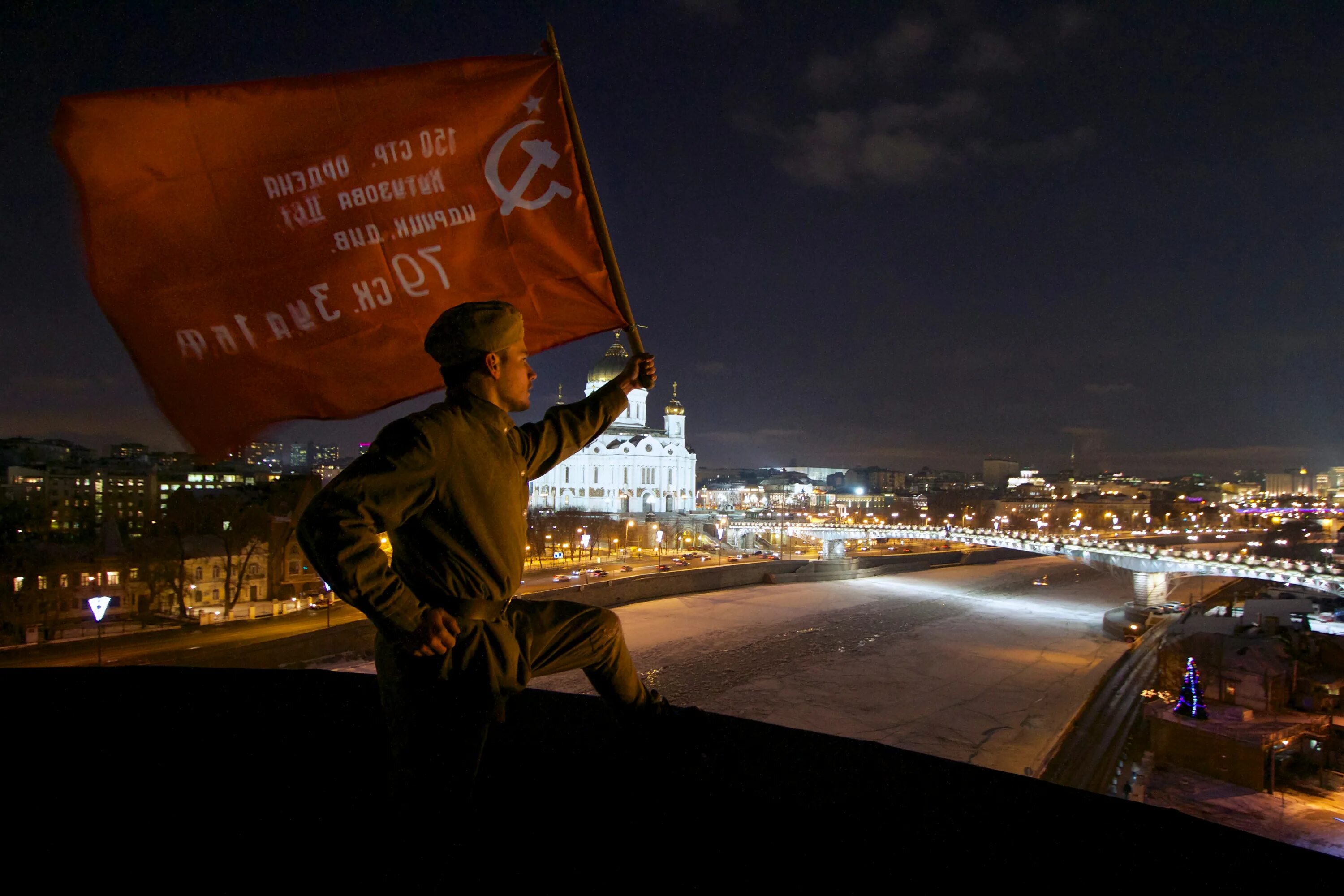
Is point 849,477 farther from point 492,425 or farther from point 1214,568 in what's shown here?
point 492,425

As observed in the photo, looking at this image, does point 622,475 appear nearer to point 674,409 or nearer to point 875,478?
point 674,409

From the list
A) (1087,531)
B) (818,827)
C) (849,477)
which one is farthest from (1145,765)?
(849,477)

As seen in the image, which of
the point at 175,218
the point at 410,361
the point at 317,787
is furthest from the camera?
the point at 410,361

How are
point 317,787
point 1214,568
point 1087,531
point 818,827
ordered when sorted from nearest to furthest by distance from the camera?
1. point 818,827
2. point 317,787
3. point 1214,568
4. point 1087,531

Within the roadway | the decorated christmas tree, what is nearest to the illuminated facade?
the roadway

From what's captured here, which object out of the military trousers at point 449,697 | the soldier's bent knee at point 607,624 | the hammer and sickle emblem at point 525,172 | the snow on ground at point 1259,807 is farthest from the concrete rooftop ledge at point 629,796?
the snow on ground at point 1259,807

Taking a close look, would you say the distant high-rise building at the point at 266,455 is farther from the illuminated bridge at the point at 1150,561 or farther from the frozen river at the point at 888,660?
the illuminated bridge at the point at 1150,561

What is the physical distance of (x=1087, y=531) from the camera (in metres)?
63.0

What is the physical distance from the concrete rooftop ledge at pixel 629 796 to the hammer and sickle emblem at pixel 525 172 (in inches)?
75.1

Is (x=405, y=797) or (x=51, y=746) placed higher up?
(x=405, y=797)

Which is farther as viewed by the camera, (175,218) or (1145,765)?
(1145,765)

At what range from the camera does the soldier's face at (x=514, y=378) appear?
1.81m

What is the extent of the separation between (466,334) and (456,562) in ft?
1.85

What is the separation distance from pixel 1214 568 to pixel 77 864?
122 feet
